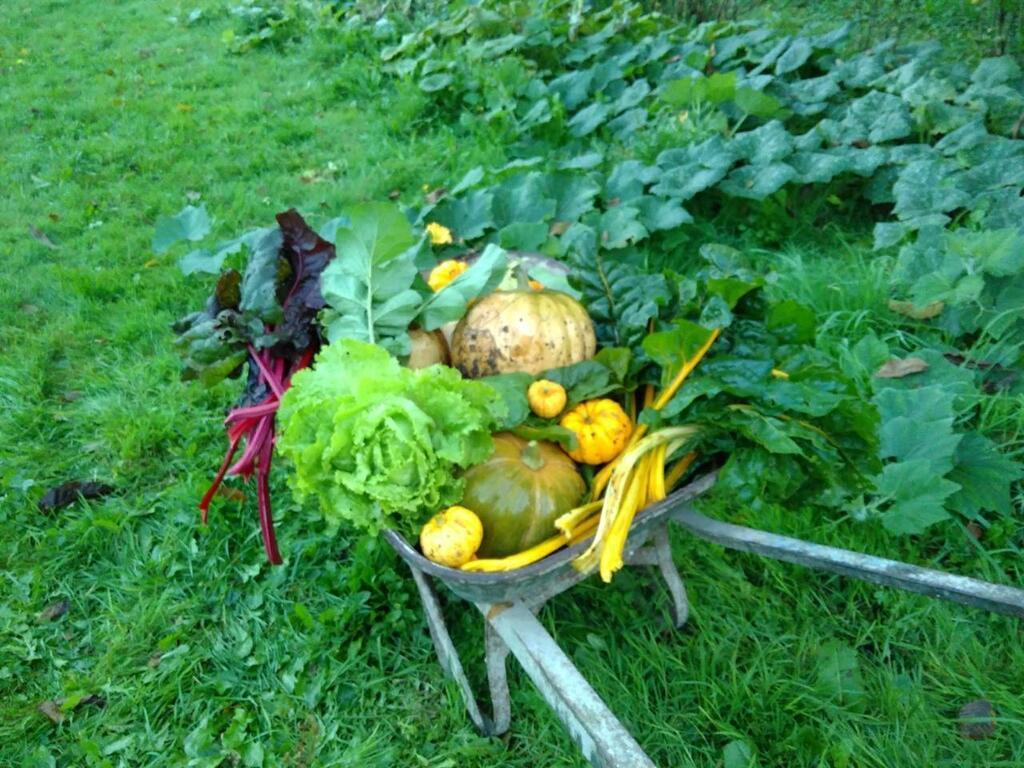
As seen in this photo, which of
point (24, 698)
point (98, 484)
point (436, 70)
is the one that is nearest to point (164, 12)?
point (436, 70)

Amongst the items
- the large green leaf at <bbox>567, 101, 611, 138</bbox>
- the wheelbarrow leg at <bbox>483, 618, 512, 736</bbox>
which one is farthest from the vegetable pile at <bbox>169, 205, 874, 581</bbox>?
the large green leaf at <bbox>567, 101, 611, 138</bbox>

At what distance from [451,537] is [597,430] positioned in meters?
0.43

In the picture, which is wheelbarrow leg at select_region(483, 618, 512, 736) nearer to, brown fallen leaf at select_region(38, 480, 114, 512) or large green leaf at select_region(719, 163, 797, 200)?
brown fallen leaf at select_region(38, 480, 114, 512)

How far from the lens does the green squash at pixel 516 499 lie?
1.70 meters

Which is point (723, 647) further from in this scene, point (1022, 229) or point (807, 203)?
point (807, 203)

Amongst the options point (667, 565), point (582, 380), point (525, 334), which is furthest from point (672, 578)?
point (525, 334)

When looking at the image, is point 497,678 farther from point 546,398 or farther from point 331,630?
point 546,398

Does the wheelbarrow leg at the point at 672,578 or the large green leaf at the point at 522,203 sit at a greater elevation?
the large green leaf at the point at 522,203

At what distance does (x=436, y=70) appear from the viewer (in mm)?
6016

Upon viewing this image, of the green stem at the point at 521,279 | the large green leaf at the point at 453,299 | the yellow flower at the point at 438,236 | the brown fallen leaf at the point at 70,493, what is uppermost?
the large green leaf at the point at 453,299

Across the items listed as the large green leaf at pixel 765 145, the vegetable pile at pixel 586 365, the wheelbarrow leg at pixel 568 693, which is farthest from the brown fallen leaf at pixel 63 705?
the large green leaf at pixel 765 145

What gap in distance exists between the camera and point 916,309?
10.3 ft

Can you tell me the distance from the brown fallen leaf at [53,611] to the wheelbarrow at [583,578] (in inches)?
56.1

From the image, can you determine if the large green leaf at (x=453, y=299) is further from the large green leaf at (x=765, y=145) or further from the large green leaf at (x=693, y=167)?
the large green leaf at (x=765, y=145)
